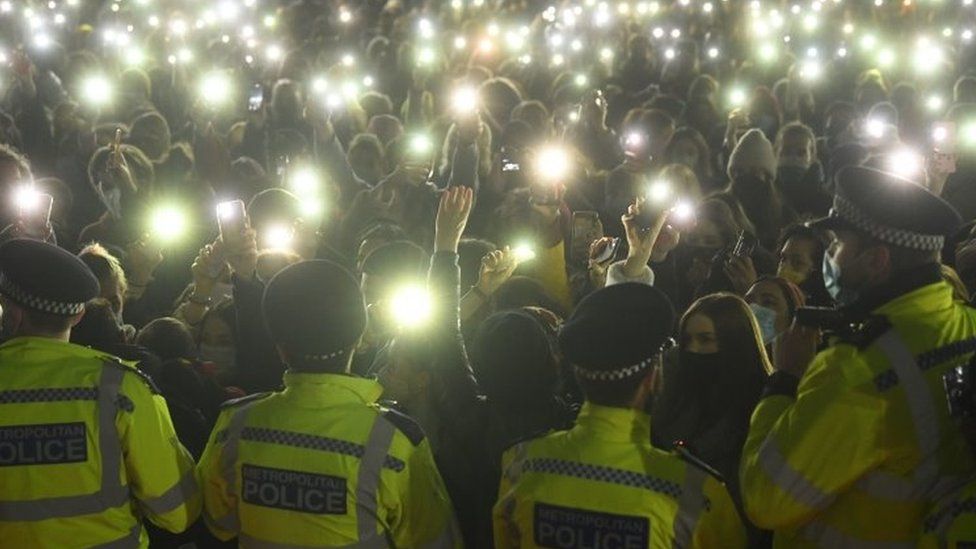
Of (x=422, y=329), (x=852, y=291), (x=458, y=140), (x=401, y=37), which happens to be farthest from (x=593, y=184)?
(x=401, y=37)

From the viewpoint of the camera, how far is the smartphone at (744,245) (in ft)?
20.3

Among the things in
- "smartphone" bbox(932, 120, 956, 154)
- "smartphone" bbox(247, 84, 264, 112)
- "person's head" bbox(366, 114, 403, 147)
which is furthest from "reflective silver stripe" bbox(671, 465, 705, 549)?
"smartphone" bbox(247, 84, 264, 112)

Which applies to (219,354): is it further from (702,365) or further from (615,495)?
(615,495)

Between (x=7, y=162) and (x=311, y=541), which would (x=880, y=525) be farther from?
(x=7, y=162)

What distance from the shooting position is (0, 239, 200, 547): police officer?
3.41 meters

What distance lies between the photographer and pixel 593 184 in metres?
8.83

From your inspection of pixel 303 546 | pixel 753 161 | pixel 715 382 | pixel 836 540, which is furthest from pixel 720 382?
pixel 753 161

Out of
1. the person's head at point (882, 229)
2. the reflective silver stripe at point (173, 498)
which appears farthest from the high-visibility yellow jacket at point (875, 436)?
the reflective silver stripe at point (173, 498)

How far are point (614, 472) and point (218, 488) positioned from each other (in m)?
1.42

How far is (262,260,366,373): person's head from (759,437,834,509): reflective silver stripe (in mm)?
1432

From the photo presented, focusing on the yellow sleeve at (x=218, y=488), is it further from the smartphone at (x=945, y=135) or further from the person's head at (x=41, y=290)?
the smartphone at (x=945, y=135)

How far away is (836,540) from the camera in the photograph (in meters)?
3.18

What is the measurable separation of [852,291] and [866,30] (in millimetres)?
15845

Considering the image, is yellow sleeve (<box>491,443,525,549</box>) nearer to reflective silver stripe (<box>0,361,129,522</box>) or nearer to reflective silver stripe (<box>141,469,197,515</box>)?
reflective silver stripe (<box>141,469,197,515</box>)
